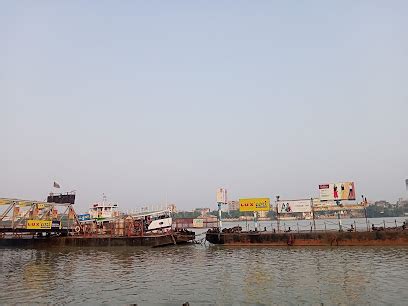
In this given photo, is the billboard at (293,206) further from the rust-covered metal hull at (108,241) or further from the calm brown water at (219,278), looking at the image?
the rust-covered metal hull at (108,241)

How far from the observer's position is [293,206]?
58.5m

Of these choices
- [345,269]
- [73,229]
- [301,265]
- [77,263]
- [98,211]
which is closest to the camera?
[345,269]

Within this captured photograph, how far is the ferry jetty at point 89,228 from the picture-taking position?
2174 inches

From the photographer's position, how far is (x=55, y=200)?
73.1 m

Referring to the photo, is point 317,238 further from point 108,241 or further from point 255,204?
point 108,241

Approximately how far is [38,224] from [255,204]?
122 ft

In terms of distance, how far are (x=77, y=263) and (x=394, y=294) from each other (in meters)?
32.9

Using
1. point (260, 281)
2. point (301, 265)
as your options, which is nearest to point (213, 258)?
point (301, 265)

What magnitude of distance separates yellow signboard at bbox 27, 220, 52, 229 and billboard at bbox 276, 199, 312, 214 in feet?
130

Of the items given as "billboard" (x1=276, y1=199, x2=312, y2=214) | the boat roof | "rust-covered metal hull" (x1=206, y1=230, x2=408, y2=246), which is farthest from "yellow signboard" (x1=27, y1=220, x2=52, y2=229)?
"billboard" (x1=276, y1=199, x2=312, y2=214)

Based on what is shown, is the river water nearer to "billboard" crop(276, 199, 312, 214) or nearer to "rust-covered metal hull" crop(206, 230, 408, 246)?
"rust-covered metal hull" crop(206, 230, 408, 246)

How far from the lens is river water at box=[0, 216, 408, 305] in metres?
22.2

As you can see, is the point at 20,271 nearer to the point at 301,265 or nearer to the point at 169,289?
the point at 169,289

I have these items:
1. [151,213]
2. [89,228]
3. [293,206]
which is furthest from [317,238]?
[89,228]
